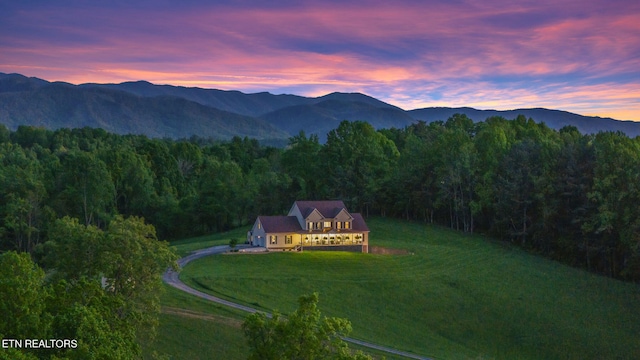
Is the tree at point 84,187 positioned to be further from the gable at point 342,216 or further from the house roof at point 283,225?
the gable at point 342,216

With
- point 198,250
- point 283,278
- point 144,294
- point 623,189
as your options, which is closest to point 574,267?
point 623,189

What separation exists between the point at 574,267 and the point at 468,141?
2679cm

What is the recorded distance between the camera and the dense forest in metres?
76.8

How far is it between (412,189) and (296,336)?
74333 millimetres

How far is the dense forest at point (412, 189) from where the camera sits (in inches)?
3022

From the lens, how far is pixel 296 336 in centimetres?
2333

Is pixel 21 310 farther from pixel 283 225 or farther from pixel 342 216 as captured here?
pixel 342 216

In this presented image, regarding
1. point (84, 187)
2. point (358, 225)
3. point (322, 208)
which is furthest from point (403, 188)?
point (84, 187)

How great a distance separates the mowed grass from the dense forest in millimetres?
9276

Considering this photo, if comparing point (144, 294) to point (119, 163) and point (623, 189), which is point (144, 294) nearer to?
point (623, 189)

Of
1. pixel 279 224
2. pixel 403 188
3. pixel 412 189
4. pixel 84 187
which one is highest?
pixel 403 188

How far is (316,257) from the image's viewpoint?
65.1m

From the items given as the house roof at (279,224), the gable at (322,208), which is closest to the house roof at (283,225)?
the house roof at (279,224)

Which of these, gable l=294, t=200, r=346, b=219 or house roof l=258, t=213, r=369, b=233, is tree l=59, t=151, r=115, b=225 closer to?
house roof l=258, t=213, r=369, b=233
